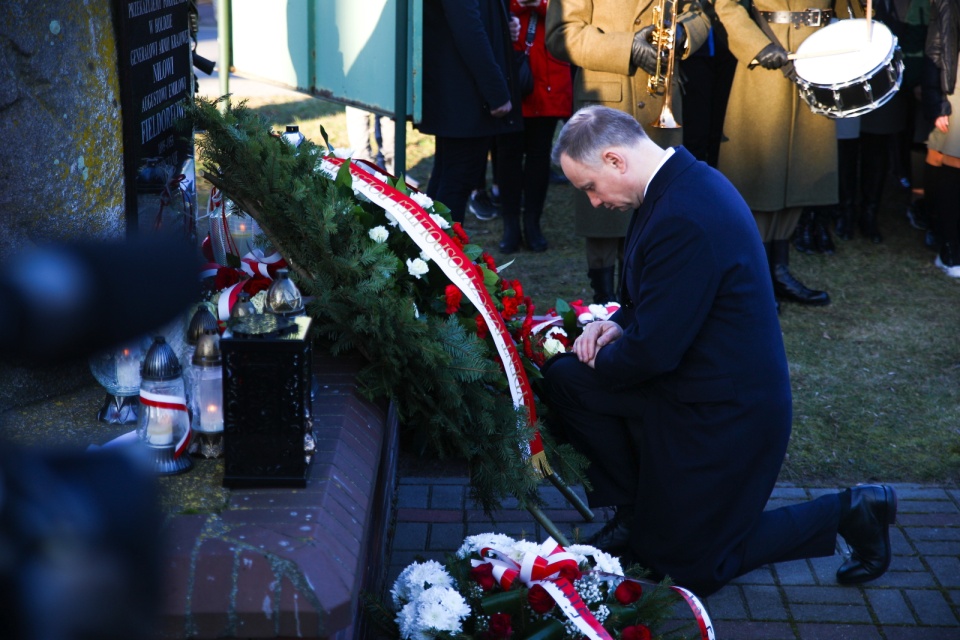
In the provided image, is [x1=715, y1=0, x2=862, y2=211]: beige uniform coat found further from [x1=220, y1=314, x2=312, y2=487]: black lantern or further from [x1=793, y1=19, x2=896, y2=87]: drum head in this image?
[x1=220, y1=314, x2=312, y2=487]: black lantern

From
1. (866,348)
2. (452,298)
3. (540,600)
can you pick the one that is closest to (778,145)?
(866,348)

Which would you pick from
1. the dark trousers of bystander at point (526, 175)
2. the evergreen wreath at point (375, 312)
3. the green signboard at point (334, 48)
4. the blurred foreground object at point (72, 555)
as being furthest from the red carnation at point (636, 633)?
the dark trousers of bystander at point (526, 175)

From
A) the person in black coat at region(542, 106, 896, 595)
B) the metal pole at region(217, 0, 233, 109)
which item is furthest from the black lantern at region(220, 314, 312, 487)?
the metal pole at region(217, 0, 233, 109)

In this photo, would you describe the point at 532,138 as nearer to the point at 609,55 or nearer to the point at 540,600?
the point at 609,55

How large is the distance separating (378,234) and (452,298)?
304mm

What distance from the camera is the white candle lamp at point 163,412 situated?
7.93 ft

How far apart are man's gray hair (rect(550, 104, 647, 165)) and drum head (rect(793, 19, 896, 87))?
262 centimetres

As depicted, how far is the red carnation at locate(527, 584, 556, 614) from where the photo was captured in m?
2.59

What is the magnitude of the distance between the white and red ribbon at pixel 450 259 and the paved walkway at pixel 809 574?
0.61 metres

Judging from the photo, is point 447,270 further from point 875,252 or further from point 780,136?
point 875,252

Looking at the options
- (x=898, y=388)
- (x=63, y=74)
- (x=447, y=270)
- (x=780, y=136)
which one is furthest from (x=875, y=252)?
(x=63, y=74)

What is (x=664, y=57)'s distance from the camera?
5.32 meters

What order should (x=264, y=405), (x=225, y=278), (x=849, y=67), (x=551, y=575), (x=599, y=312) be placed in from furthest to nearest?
1. (x=849, y=67)
2. (x=599, y=312)
3. (x=225, y=278)
4. (x=551, y=575)
5. (x=264, y=405)

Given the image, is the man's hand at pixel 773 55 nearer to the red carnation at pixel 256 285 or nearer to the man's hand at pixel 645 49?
the man's hand at pixel 645 49
